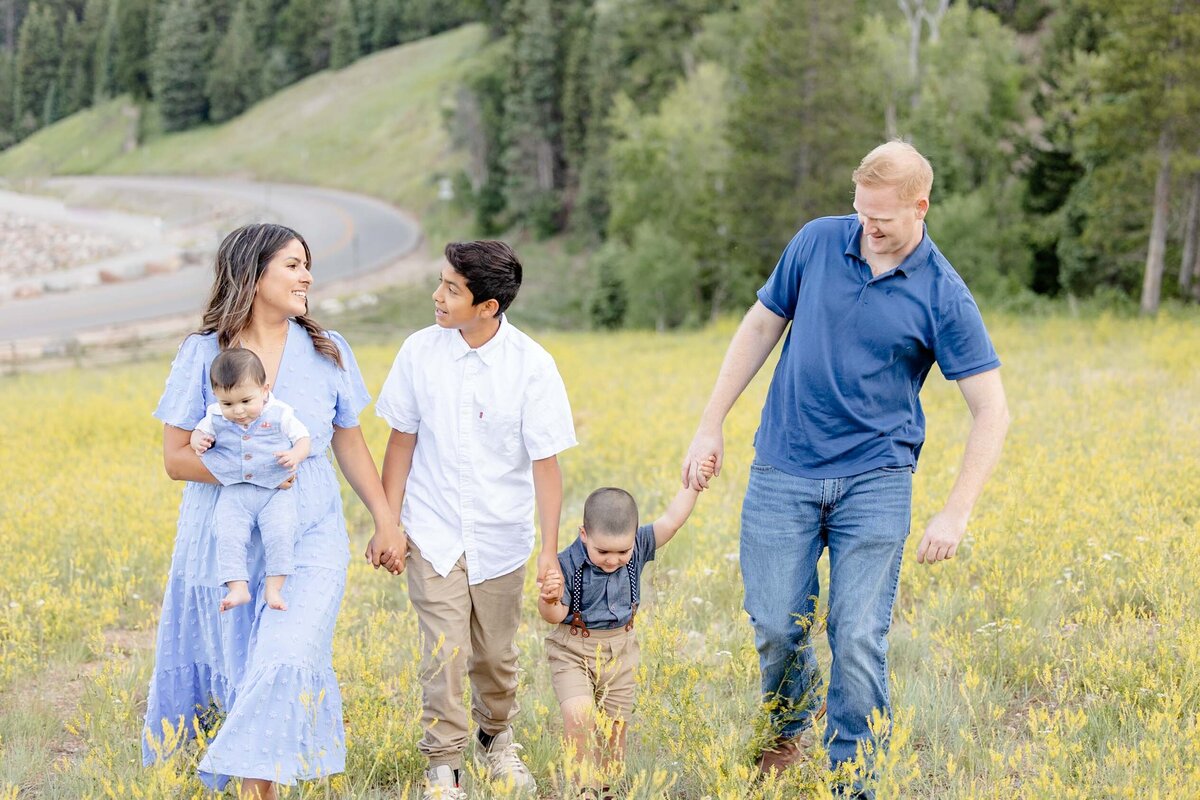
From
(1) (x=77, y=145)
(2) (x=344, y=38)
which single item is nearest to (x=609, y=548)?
(2) (x=344, y=38)

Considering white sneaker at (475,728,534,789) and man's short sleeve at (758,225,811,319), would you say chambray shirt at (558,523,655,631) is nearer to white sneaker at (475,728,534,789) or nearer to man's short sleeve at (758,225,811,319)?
white sneaker at (475,728,534,789)

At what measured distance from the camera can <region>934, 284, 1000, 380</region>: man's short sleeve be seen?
4043 mm

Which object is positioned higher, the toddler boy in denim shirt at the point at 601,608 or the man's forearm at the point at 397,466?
the man's forearm at the point at 397,466

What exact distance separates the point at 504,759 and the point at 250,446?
164 cm

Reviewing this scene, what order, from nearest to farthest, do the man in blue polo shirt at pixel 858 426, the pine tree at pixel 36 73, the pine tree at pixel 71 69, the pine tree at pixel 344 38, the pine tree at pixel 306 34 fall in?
the man in blue polo shirt at pixel 858 426, the pine tree at pixel 344 38, the pine tree at pixel 306 34, the pine tree at pixel 71 69, the pine tree at pixel 36 73

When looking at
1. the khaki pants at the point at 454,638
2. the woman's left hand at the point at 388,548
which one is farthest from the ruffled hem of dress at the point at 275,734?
the woman's left hand at the point at 388,548

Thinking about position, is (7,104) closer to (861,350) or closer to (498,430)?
(498,430)

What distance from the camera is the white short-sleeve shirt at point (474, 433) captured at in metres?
4.42

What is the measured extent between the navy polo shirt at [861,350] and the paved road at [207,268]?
35834 millimetres

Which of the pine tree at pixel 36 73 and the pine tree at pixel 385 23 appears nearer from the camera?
the pine tree at pixel 385 23

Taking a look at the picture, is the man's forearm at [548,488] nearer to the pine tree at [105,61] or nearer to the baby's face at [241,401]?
the baby's face at [241,401]

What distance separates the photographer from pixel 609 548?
Result: 14.0ft

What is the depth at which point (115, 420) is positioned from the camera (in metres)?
14.4

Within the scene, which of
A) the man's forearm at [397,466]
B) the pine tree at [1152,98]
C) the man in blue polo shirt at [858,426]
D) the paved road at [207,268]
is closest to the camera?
the man in blue polo shirt at [858,426]
